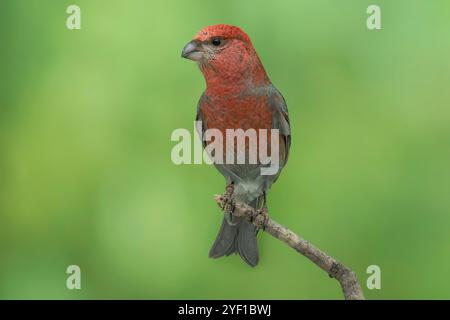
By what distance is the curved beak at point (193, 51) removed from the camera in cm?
350

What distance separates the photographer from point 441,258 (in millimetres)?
4016

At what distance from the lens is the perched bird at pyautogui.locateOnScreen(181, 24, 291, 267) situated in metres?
3.54

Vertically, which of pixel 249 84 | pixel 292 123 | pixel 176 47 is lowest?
pixel 292 123

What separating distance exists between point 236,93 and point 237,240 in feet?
3.15

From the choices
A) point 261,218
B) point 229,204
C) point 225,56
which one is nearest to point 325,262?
point 261,218

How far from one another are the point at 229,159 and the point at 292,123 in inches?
20.6

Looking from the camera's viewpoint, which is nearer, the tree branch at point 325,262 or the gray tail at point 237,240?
the tree branch at point 325,262

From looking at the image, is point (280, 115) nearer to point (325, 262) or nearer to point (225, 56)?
point (225, 56)

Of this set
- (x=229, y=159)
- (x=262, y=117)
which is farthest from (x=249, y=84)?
(x=229, y=159)

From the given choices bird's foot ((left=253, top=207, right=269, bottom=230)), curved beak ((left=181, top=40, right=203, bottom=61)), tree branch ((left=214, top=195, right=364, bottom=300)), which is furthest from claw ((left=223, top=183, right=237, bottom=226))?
curved beak ((left=181, top=40, right=203, bottom=61))

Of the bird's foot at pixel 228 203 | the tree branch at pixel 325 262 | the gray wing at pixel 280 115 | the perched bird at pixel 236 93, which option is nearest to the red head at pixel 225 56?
the perched bird at pixel 236 93

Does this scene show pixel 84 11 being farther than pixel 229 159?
Yes

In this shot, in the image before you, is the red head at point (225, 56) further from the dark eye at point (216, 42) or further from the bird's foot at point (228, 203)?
the bird's foot at point (228, 203)

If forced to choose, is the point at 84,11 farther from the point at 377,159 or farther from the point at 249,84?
the point at 377,159
